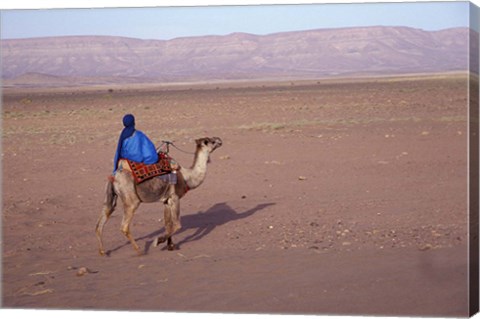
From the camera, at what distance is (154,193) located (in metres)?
11.1

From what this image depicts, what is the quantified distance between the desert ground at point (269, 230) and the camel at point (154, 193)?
16.0 inches

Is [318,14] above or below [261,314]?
above

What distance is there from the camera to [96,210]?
49.0 ft

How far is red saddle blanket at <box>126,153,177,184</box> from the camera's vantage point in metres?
10.9

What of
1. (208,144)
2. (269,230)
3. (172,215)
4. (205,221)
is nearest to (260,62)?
(205,221)

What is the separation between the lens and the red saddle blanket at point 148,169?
10.9m

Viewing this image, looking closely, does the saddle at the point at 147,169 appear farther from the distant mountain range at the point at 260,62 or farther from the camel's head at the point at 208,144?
the distant mountain range at the point at 260,62

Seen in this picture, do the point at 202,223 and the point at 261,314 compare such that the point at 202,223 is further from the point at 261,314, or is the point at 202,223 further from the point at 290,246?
the point at 261,314

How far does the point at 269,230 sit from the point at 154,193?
2.08 m

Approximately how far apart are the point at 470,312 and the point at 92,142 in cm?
1938

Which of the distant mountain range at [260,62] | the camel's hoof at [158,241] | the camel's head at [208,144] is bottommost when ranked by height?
the camel's hoof at [158,241]

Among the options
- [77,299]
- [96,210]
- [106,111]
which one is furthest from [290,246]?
[106,111]

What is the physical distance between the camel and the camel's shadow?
58 cm

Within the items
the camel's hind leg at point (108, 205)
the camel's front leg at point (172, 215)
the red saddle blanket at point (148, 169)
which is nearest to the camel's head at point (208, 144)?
the red saddle blanket at point (148, 169)
